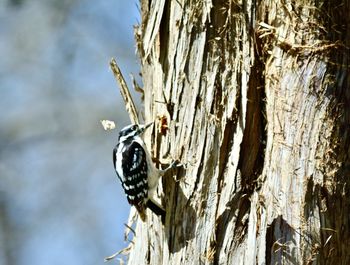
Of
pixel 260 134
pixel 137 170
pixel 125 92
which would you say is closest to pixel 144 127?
pixel 137 170

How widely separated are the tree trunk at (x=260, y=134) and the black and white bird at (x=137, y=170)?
0.11 metres

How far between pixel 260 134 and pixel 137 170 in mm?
808

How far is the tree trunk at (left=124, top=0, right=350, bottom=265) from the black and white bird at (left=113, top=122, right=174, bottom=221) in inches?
4.4

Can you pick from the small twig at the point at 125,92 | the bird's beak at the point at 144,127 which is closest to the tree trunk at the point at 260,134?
the bird's beak at the point at 144,127

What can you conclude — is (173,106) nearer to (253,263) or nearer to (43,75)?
(253,263)

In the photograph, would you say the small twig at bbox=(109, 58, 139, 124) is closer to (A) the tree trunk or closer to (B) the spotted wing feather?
(B) the spotted wing feather

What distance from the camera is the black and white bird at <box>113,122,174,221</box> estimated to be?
14.4 ft

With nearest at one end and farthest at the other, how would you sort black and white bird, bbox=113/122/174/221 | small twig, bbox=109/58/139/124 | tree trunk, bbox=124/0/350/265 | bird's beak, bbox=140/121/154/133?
tree trunk, bbox=124/0/350/265 < black and white bird, bbox=113/122/174/221 < bird's beak, bbox=140/121/154/133 < small twig, bbox=109/58/139/124

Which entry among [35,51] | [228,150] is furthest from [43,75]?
[228,150]

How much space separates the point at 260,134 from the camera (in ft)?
13.9

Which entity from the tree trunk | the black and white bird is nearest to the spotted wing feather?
the black and white bird

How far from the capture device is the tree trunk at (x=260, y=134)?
409 centimetres

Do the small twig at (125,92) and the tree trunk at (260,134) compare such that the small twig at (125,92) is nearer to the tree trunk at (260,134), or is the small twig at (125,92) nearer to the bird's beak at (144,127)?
the bird's beak at (144,127)

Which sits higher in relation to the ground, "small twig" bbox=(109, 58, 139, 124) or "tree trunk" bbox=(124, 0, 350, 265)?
"small twig" bbox=(109, 58, 139, 124)
